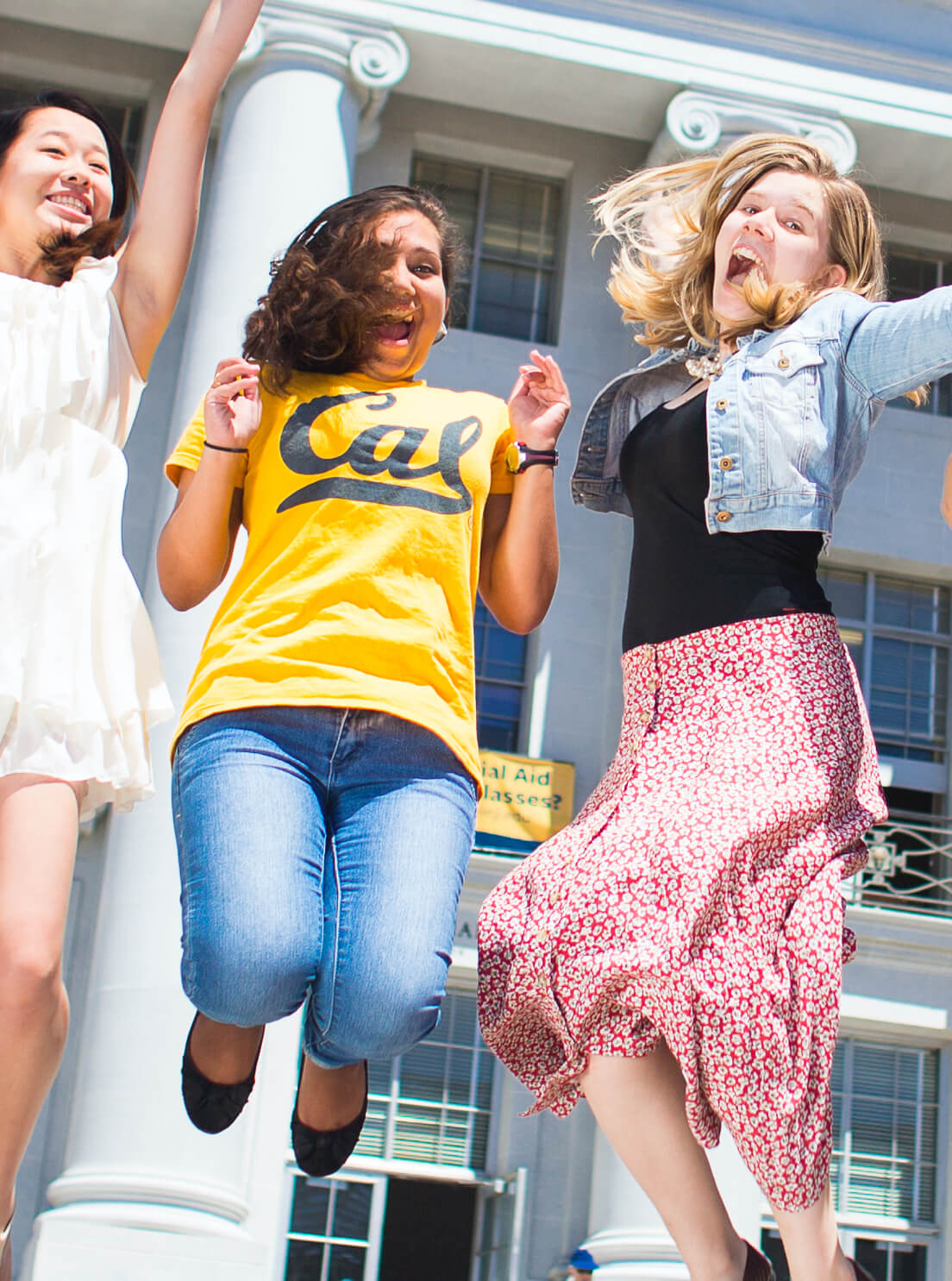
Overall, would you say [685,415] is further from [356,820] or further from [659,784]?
[356,820]

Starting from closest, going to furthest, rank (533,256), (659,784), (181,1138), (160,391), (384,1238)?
(659,784) < (181,1138) < (384,1238) < (160,391) < (533,256)

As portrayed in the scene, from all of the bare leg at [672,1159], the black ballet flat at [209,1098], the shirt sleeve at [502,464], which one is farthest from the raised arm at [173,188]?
the bare leg at [672,1159]

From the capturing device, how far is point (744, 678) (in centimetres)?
315

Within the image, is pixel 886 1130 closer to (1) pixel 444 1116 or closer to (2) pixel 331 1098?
(1) pixel 444 1116

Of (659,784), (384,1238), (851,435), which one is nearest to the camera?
(659,784)

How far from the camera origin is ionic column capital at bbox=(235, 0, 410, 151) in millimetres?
12844

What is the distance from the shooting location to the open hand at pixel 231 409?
3.30 meters

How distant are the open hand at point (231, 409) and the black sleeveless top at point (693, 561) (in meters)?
0.84

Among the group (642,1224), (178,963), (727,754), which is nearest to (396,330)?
(727,754)

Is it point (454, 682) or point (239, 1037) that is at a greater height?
→ point (454, 682)

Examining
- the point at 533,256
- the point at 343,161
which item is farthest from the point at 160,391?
the point at 533,256

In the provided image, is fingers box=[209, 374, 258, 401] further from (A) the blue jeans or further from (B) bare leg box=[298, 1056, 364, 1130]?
(B) bare leg box=[298, 1056, 364, 1130]

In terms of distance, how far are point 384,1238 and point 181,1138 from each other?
8.13 ft

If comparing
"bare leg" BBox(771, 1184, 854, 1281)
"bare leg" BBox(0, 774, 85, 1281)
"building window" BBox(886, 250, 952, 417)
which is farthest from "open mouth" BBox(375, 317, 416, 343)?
"building window" BBox(886, 250, 952, 417)
